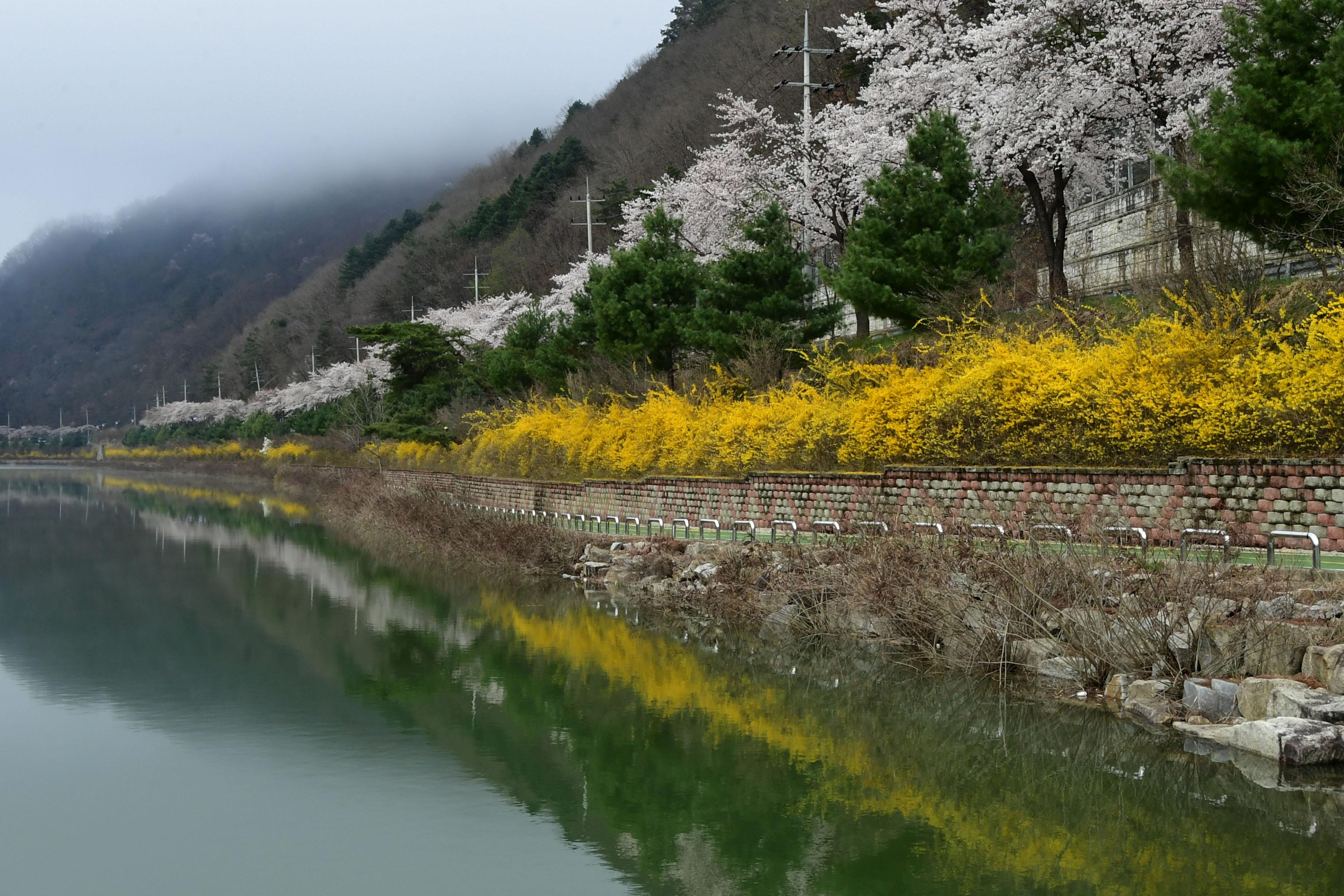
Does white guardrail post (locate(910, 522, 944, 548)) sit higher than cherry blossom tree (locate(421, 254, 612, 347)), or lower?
lower

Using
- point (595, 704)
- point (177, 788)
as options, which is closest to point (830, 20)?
point (595, 704)

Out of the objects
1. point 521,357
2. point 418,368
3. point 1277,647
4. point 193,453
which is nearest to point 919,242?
point 1277,647

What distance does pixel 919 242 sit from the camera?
23.8m

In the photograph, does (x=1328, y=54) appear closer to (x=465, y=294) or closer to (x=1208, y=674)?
(x=1208, y=674)

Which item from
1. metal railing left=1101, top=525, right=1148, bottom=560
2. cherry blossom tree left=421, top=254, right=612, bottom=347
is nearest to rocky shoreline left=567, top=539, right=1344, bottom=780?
metal railing left=1101, top=525, right=1148, bottom=560

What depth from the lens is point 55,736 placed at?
1326 centimetres

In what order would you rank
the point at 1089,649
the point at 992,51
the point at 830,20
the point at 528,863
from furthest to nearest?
the point at 830,20 → the point at 992,51 → the point at 1089,649 → the point at 528,863

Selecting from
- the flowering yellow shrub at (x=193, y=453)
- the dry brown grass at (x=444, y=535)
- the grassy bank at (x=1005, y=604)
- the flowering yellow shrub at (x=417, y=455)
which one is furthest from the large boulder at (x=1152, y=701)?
the flowering yellow shrub at (x=193, y=453)

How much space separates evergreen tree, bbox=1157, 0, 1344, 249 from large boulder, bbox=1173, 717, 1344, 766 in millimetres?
8425

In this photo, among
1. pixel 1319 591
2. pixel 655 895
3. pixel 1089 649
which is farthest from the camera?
pixel 1089 649

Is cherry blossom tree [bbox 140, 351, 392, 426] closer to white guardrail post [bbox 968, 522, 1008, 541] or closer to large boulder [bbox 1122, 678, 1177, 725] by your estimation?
white guardrail post [bbox 968, 522, 1008, 541]

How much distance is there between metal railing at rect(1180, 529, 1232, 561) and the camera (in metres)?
12.1

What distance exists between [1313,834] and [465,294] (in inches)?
3341

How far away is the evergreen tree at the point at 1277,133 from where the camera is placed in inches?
648
